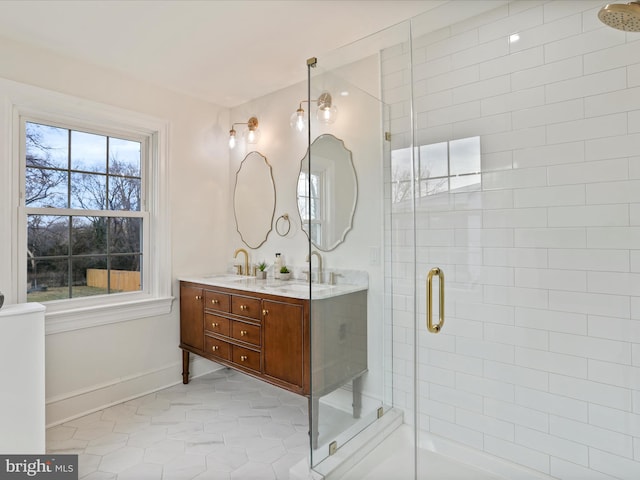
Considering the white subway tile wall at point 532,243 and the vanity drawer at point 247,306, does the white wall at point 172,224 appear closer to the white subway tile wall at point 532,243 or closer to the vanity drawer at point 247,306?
the vanity drawer at point 247,306

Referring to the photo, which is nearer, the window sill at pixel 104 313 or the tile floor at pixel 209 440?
the tile floor at pixel 209 440

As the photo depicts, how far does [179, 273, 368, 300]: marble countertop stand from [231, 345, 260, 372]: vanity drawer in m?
0.44

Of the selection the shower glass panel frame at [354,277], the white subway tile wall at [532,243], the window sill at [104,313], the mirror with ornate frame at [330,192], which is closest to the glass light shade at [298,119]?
the shower glass panel frame at [354,277]

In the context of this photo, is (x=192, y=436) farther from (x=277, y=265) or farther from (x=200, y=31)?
(x=200, y=31)

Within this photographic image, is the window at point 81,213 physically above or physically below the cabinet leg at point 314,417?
above

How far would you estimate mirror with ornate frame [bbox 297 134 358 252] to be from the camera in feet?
6.67

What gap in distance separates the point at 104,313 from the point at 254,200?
4.85ft

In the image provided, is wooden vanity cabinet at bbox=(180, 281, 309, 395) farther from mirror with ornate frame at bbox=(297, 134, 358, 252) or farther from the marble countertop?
mirror with ornate frame at bbox=(297, 134, 358, 252)

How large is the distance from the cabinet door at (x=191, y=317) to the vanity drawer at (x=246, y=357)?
43cm

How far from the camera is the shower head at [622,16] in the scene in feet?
4.48

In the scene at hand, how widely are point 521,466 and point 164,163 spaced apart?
3117 millimetres

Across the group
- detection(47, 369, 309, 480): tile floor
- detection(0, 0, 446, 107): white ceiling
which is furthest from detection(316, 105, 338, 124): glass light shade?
detection(47, 369, 309, 480): tile floor

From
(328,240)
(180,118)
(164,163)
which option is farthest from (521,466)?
(180,118)

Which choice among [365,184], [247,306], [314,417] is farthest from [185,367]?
[365,184]
